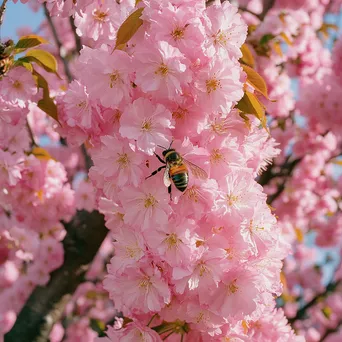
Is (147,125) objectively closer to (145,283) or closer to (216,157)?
(216,157)

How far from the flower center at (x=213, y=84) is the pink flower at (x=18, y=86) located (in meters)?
0.83

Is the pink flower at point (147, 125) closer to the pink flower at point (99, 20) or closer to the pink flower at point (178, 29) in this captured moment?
the pink flower at point (178, 29)

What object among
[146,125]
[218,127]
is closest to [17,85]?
→ [146,125]

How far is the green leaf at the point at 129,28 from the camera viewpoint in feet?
5.35

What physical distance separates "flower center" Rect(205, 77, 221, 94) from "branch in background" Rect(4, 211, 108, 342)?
1711 mm

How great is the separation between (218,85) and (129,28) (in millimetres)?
325

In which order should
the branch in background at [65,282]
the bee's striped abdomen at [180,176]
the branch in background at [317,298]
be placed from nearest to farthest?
the bee's striped abdomen at [180,176] < the branch in background at [65,282] < the branch in background at [317,298]

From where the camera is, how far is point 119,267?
5.45 feet

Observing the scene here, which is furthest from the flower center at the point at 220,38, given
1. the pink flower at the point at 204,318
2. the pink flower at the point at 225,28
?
the pink flower at the point at 204,318

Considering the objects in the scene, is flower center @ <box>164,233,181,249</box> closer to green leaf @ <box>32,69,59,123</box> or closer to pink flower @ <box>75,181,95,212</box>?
green leaf @ <box>32,69,59,123</box>

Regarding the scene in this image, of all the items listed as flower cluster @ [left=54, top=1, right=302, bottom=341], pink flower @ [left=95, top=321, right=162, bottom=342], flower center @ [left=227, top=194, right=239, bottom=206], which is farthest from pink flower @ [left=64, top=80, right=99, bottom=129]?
pink flower @ [left=95, top=321, right=162, bottom=342]

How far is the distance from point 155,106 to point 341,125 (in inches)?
114

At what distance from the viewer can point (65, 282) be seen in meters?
3.32

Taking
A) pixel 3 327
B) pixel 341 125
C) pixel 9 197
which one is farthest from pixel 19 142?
pixel 3 327
